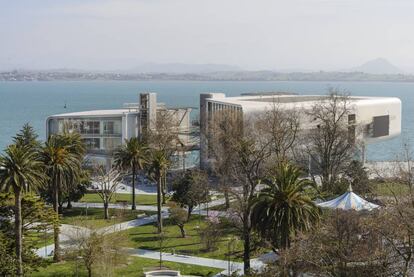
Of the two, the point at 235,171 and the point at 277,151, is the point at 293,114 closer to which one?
the point at 277,151

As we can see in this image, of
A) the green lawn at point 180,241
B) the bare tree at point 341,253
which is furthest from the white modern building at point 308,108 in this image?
the bare tree at point 341,253

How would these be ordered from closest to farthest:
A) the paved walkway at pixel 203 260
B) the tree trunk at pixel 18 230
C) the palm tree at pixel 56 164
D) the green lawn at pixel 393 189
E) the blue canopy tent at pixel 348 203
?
1. the green lawn at pixel 393 189
2. the tree trunk at pixel 18 230
3. the paved walkway at pixel 203 260
4. the palm tree at pixel 56 164
5. the blue canopy tent at pixel 348 203

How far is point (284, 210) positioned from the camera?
2789 cm

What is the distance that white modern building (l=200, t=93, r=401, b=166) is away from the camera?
64.8m

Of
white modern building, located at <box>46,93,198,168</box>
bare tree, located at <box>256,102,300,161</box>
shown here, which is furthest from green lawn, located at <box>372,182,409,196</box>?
white modern building, located at <box>46,93,198,168</box>

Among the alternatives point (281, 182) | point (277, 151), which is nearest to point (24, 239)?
point (281, 182)

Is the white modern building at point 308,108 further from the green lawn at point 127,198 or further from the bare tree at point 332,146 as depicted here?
the green lawn at point 127,198

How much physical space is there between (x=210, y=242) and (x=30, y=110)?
14847 cm

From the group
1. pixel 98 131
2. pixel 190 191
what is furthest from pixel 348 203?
pixel 98 131

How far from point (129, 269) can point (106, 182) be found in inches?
644

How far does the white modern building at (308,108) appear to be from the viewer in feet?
212

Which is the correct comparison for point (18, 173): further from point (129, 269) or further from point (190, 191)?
point (190, 191)

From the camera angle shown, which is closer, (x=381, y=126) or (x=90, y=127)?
(x=90, y=127)

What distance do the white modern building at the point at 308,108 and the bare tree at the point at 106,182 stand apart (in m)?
11.2
